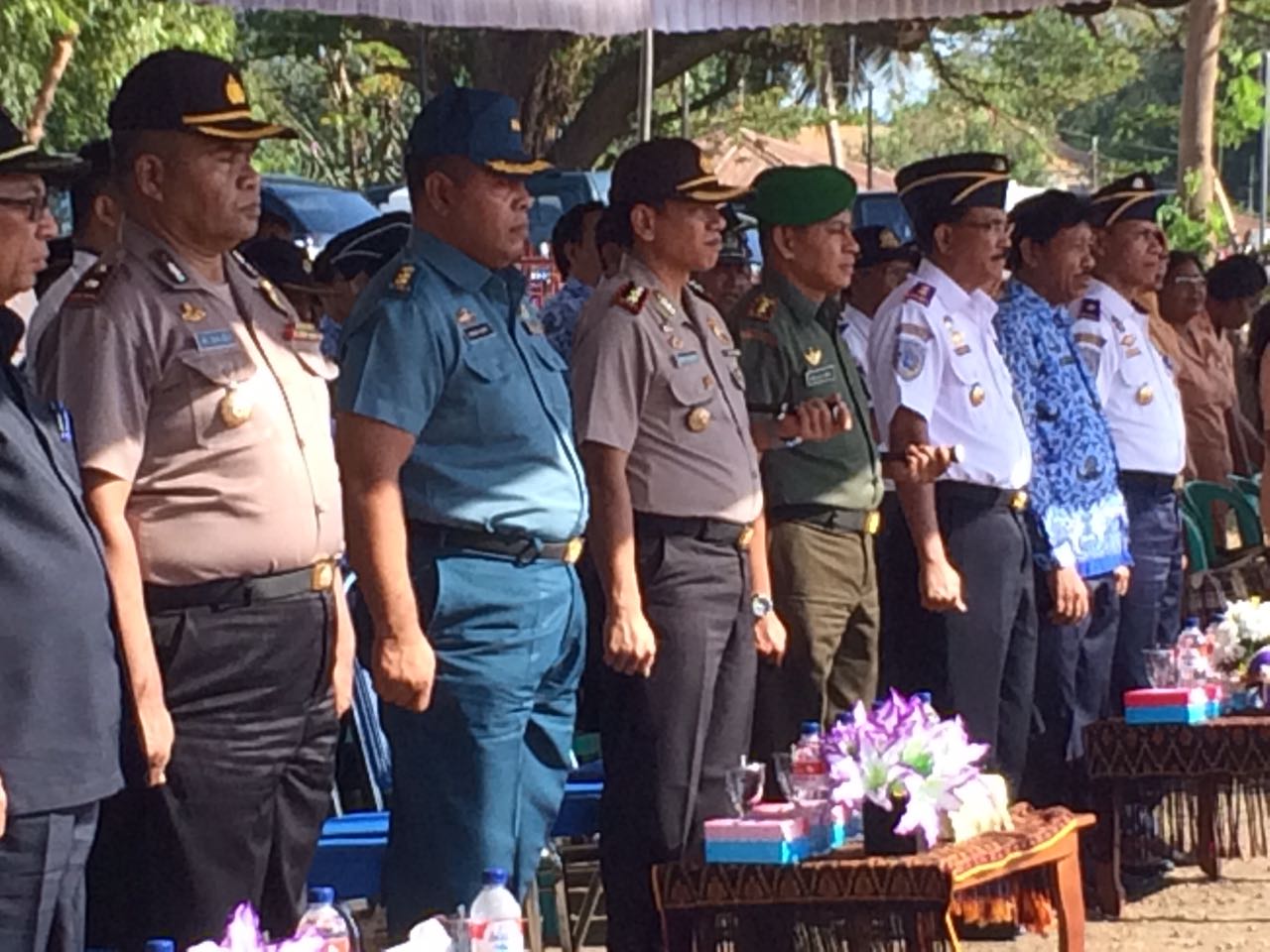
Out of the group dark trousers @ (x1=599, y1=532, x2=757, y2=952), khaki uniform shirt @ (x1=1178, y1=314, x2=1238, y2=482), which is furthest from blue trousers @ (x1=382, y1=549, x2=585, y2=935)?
khaki uniform shirt @ (x1=1178, y1=314, x2=1238, y2=482)

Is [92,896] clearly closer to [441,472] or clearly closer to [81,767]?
[81,767]

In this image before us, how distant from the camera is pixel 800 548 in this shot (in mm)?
6566

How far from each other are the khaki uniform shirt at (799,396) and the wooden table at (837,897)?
1.14 m

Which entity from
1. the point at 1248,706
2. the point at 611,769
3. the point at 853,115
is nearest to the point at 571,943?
the point at 611,769

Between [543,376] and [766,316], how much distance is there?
52.4 inches

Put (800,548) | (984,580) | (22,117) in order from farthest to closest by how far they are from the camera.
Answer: (22,117) → (984,580) → (800,548)

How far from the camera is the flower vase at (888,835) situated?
561 cm

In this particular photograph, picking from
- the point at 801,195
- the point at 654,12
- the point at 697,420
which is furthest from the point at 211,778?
the point at 654,12

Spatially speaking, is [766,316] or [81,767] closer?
[81,767]

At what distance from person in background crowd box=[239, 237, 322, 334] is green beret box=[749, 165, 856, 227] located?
115 centimetres

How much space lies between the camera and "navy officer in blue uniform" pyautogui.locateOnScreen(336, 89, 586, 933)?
5234 millimetres

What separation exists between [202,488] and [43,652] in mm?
599

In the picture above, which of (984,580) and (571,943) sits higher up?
(984,580)

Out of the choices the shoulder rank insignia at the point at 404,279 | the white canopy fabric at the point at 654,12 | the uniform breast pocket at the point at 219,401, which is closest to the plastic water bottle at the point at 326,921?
the uniform breast pocket at the point at 219,401
